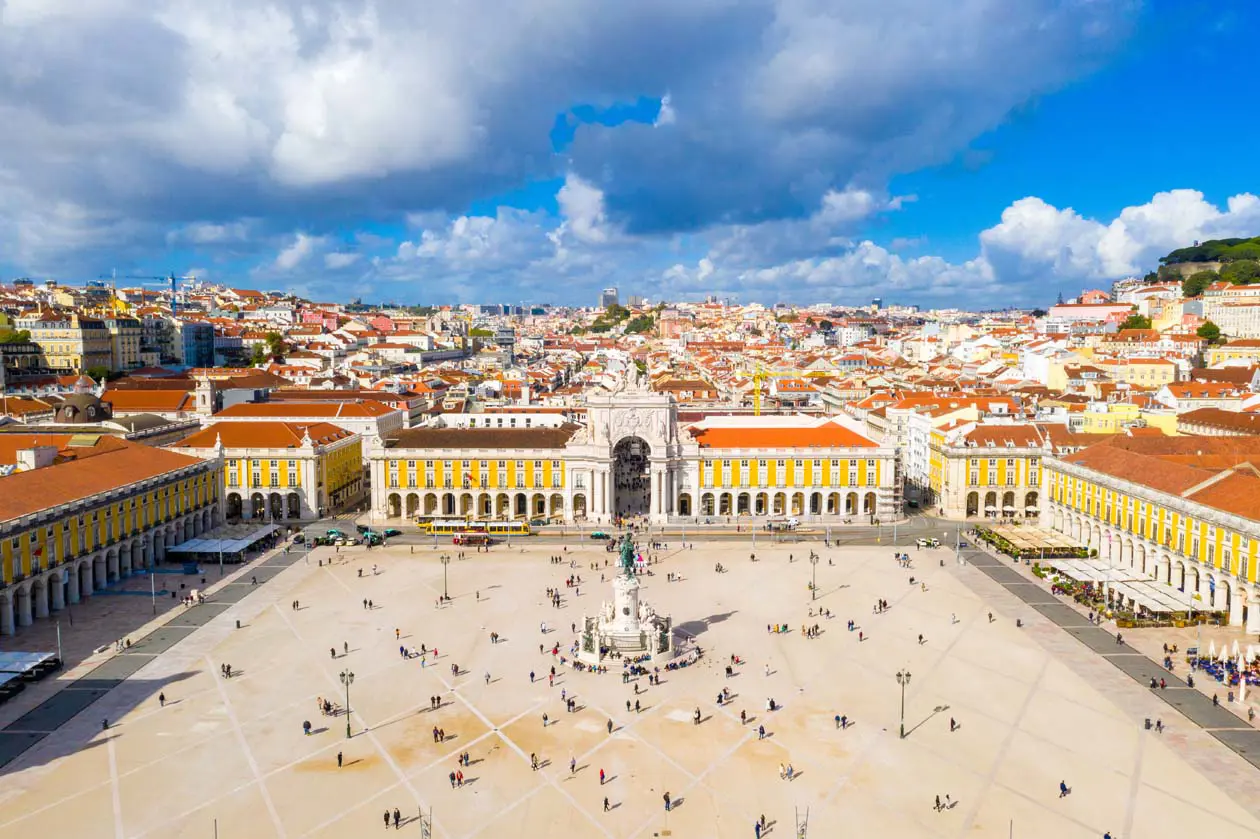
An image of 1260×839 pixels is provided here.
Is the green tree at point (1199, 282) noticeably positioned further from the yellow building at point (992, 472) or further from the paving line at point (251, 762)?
the paving line at point (251, 762)

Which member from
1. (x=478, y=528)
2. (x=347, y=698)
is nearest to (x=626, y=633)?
(x=347, y=698)

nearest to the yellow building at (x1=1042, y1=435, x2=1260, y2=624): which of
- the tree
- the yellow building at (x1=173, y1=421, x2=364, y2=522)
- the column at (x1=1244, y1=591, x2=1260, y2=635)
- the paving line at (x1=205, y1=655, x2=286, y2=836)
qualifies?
the column at (x1=1244, y1=591, x2=1260, y2=635)

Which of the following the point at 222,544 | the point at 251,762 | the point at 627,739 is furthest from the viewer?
the point at 222,544

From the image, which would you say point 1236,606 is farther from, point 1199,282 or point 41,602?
point 1199,282

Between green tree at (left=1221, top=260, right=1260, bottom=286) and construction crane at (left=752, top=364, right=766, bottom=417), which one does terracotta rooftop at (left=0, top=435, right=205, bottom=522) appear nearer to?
construction crane at (left=752, top=364, right=766, bottom=417)

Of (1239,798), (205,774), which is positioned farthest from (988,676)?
(205,774)

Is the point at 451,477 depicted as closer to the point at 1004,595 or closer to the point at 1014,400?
the point at 1004,595

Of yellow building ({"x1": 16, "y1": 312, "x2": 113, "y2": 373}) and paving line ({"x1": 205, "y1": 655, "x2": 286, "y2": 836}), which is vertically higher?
yellow building ({"x1": 16, "y1": 312, "x2": 113, "y2": 373})
